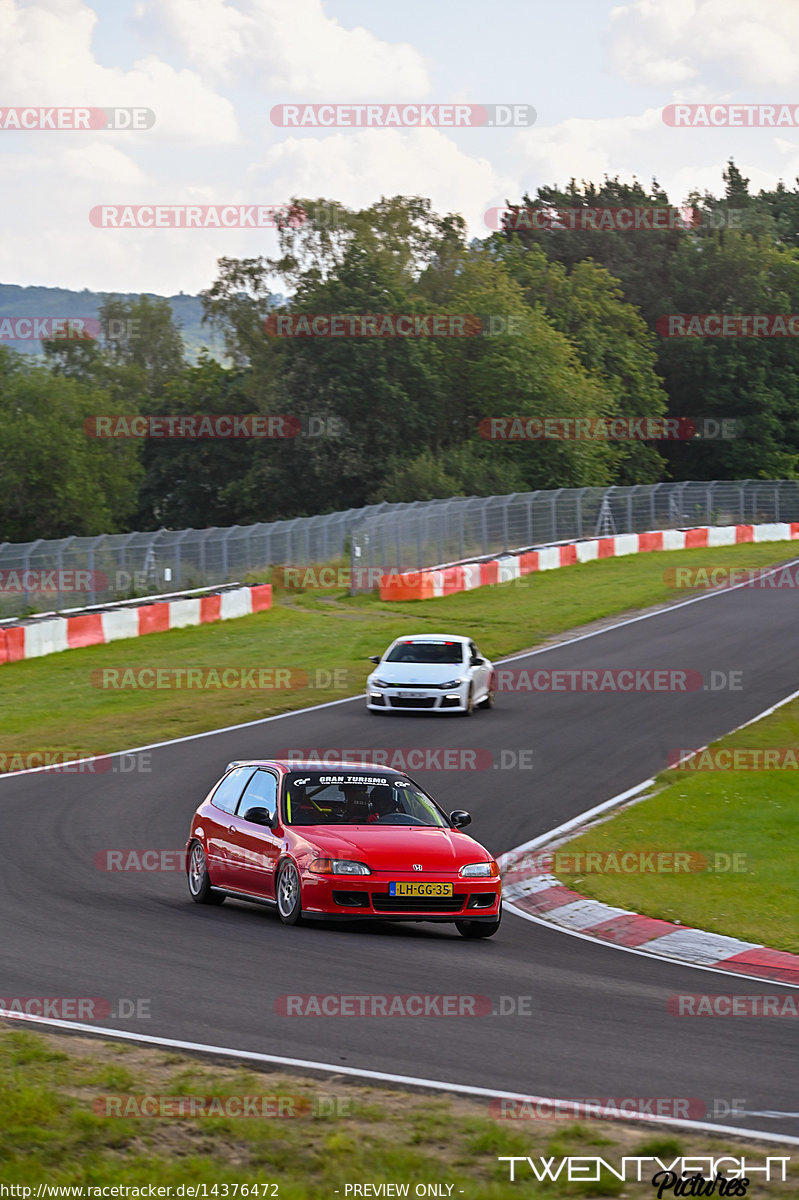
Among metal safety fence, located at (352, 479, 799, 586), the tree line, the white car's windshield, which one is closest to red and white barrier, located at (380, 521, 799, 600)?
metal safety fence, located at (352, 479, 799, 586)

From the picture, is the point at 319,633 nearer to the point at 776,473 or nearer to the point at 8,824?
the point at 8,824

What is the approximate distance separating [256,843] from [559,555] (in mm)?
37466

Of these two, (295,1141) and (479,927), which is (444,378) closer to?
Answer: (479,927)

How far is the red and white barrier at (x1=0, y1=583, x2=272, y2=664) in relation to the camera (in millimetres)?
30906

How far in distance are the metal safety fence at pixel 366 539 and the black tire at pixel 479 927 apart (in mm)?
23116

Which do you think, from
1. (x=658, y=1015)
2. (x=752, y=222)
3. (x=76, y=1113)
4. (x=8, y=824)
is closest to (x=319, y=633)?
(x=8, y=824)

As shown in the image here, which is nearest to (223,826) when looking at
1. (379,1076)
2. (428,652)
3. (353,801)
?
(353,801)

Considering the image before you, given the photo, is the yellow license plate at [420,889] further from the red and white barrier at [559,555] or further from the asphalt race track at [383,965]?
the red and white barrier at [559,555]

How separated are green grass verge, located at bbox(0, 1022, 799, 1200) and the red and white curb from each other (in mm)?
4408

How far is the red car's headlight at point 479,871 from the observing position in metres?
11.5

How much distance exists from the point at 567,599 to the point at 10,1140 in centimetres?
3599

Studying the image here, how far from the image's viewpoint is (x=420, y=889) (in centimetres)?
1137

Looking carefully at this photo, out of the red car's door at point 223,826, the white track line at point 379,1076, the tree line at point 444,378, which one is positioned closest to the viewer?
the white track line at point 379,1076

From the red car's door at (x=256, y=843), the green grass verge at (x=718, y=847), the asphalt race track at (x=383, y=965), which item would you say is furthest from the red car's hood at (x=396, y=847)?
the green grass verge at (x=718, y=847)
